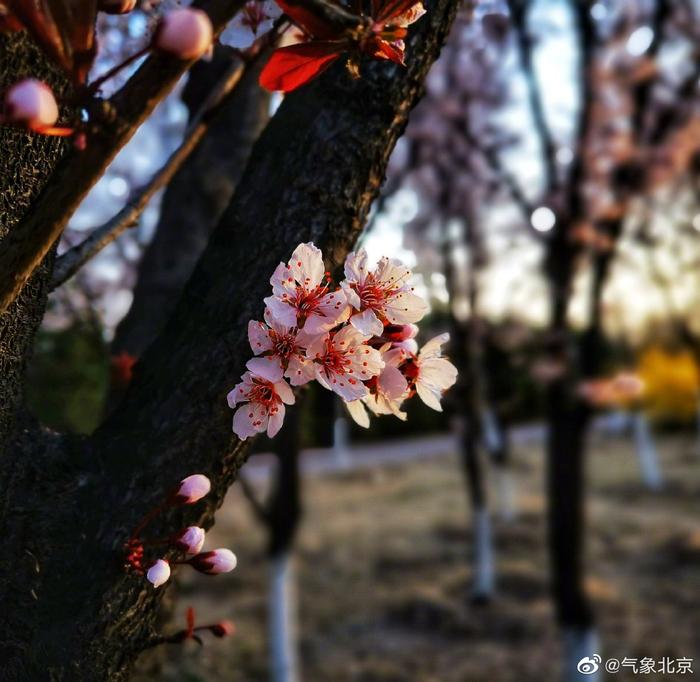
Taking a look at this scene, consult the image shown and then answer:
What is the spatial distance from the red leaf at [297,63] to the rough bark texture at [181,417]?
310 millimetres

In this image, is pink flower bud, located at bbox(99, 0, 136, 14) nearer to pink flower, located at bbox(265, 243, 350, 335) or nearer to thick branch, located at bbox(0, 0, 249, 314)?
thick branch, located at bbox(0, 0, 249, 314)

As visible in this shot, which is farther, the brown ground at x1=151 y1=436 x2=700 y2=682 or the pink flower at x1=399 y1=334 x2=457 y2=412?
the brown ground at x1=151 y1=436 x2=700 y2=682

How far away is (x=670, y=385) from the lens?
17.2 meters

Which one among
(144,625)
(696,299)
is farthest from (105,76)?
(696,299)

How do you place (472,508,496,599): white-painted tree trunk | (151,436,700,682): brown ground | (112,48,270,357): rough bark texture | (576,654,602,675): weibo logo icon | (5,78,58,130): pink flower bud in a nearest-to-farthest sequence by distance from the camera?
(5,78,58,130): pink flower bud
(112,48,270,357): rough bark texture
(576,654,602,675): weibo logo icon
(151,436,700,682): brown ground
(472,508,496,599): white-painted tree trunk

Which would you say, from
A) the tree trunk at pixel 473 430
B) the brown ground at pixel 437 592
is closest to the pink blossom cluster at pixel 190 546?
the brown ground at pixel 437 592

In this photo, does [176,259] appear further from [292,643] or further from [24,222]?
[292,643]

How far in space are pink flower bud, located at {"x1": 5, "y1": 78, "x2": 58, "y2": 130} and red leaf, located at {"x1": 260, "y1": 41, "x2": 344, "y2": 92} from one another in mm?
274

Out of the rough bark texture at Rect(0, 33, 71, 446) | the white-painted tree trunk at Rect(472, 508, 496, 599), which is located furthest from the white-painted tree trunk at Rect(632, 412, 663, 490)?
the rough bark texture at Rect(0, 33, 71, 446)

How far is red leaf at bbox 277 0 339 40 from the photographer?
0.74 meters

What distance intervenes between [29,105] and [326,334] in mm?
409

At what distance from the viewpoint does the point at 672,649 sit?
231 inches

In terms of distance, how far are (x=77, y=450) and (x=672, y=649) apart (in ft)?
19.6

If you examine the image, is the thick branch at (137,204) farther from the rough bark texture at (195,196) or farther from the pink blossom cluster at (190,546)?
the rough bark texture at (195,196)
